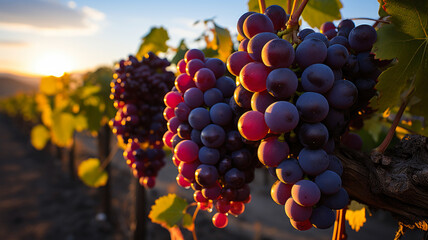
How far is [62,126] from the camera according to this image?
490 cm

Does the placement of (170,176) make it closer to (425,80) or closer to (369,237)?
(369,237)

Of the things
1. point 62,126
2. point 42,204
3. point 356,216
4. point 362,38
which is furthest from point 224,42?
point 42,204

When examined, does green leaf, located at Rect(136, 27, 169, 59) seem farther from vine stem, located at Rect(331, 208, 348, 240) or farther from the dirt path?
the dirt path

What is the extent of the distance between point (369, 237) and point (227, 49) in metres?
10.6

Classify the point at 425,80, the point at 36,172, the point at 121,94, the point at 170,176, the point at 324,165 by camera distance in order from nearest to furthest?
the point at 324,165, the point at 425,80, the point at 121,94, the point at 36,172, the point at 170,176

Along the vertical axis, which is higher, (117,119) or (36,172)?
(117,119)

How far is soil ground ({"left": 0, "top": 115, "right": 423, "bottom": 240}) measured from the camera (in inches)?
293

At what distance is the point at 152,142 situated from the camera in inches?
64.7

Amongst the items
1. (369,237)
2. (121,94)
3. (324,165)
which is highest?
(121,94)

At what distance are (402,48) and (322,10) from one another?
591 millimetres

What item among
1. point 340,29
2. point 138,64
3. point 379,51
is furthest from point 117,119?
point 379,51

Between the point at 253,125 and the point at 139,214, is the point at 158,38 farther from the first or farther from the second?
the point at 139,214

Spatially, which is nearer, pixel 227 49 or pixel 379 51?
pixel 379 51

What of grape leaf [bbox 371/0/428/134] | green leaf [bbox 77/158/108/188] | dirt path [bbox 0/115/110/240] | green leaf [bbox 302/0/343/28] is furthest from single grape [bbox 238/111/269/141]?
dirt path [bbox 0/115/110/240]
